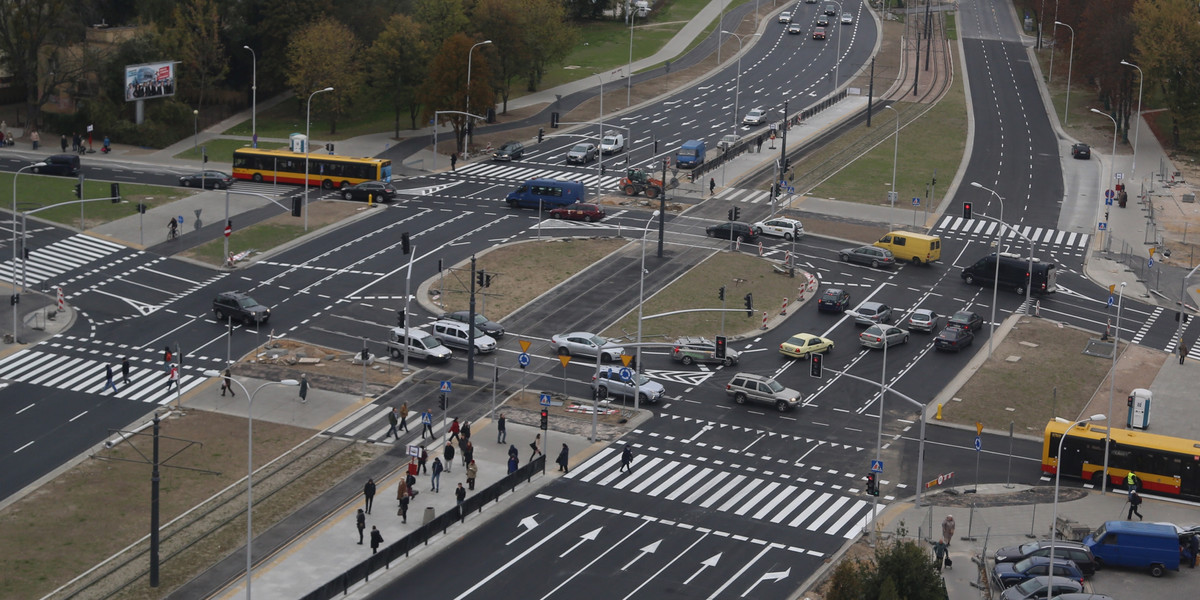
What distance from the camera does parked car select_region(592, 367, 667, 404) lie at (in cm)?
7338

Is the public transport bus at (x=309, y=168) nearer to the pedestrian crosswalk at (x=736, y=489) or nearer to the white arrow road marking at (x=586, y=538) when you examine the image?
the pedestrian crosswalk at (x=736, y=489)

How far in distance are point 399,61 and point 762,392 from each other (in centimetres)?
6479

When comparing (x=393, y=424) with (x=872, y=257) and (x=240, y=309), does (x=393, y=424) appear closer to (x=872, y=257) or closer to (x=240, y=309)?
(x=240, y=309)

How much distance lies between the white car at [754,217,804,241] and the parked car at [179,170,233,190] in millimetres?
38487

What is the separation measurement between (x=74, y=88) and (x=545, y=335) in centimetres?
6336

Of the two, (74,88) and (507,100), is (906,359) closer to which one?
(507,100)

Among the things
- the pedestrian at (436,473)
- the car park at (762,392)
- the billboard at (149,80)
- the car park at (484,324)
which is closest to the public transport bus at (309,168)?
the billboard at (149,80)

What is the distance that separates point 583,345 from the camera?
260 ft

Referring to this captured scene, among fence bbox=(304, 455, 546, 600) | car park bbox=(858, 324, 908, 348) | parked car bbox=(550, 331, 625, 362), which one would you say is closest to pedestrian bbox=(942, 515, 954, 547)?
fence bbox=(304, 455, 546, 600)

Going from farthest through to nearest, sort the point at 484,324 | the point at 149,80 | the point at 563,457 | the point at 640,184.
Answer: the point at 149,80, the point at 640,184, the point at 484,324, the point at 563,457

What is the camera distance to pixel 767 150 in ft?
422

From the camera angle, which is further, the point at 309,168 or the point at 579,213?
the point at 309,168

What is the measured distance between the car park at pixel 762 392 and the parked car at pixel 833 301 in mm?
13214

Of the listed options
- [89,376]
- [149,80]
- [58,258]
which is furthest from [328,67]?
[89,376]
